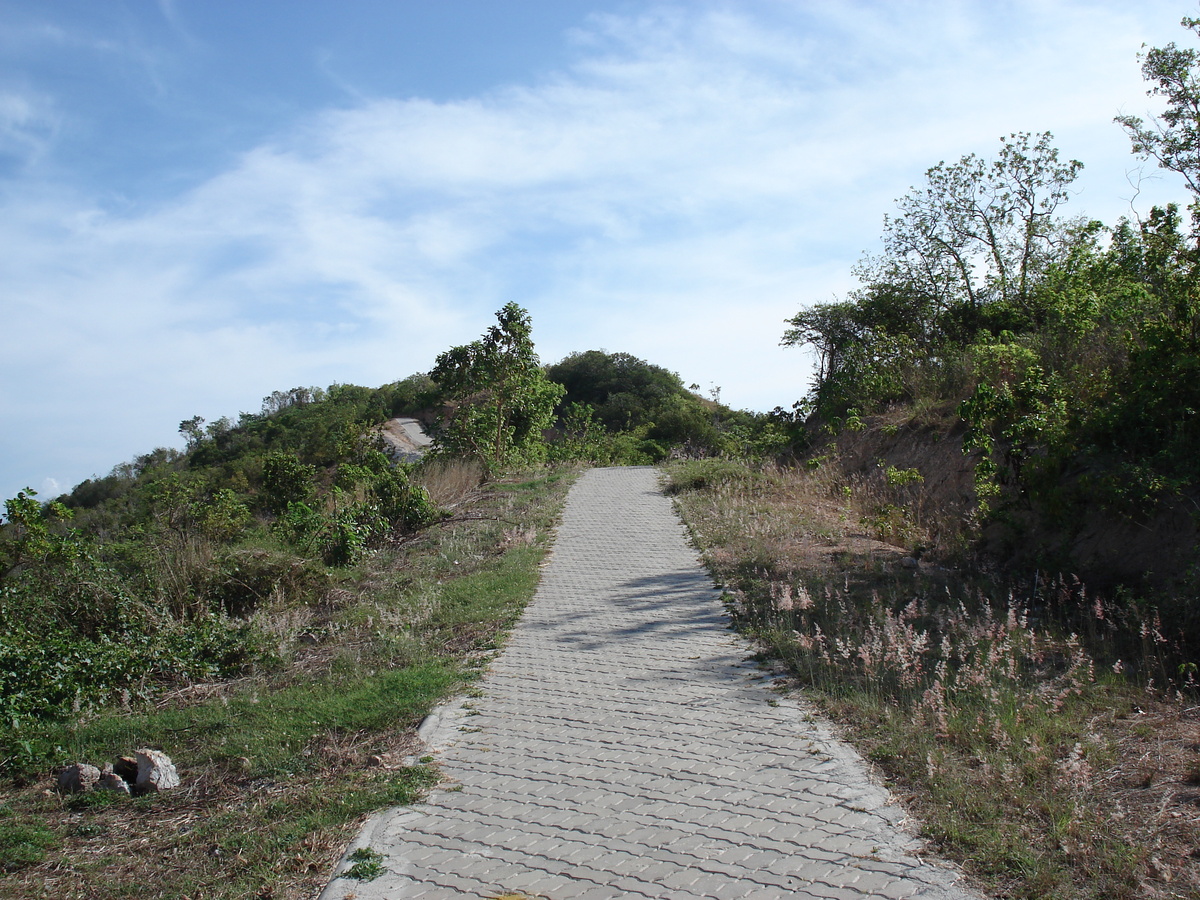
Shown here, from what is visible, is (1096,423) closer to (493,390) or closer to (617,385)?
(493,390)

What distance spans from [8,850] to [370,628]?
409cm

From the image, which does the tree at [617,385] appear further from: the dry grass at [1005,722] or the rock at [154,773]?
the rock at [154,773]

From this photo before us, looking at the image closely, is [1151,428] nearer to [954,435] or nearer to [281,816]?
[954,435]

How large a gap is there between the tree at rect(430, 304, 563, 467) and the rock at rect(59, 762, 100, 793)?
15.0m

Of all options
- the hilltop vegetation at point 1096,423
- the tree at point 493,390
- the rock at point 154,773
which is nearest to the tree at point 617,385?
the tree at point 493,390

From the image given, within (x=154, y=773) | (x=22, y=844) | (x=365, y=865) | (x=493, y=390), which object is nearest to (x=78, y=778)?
(x=154, y=773)

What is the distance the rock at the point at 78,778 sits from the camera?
4.86 meters

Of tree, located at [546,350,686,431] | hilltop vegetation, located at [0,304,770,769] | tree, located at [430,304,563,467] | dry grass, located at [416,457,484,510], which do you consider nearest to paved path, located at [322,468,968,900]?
hilltop vegetation, located at [0,304,770,769]

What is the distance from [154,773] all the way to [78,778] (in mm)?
513

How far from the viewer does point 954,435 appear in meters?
14.2

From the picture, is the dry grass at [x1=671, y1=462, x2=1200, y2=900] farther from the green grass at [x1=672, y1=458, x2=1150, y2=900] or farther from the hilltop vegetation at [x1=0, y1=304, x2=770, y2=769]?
the hilltop vegetation at [x1=0, y1=304, x2=770, y2=769]

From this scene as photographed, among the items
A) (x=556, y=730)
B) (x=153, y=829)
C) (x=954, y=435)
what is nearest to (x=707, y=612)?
(x=556, y=730)

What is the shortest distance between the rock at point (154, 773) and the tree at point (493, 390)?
15.0 m

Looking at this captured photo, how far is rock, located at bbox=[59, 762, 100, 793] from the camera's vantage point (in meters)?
4.86
